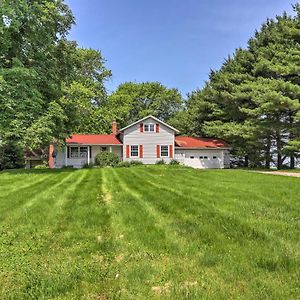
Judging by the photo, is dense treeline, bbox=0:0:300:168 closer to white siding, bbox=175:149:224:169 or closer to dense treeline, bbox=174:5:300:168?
dense treeline, bbox=174:5:300:168

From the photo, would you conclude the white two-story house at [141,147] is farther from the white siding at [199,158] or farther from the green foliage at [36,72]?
the green foliage at [36,72]

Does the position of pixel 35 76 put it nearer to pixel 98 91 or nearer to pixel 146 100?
pixel 98 91

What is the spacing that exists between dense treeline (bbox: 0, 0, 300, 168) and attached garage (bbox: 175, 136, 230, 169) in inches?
55.4

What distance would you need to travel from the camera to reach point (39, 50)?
23.1 m

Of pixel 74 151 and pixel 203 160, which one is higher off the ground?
pixel 74 151

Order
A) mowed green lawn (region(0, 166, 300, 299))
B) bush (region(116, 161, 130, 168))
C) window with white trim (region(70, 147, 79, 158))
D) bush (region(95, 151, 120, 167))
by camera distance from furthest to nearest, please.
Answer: window with white trim (region(70, 147, 79, 158)), bush (region(95, 151, 120, 167)), bush (region(116, 161, 130, 168)), mowed green lawn (region(0, 166, 300, 299))

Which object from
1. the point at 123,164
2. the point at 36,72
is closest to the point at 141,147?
the point at 123,164

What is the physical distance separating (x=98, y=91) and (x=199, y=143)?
1534 centimetres

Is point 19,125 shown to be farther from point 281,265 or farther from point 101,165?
point 281,265

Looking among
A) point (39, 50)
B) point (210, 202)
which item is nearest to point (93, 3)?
point (39, 50)

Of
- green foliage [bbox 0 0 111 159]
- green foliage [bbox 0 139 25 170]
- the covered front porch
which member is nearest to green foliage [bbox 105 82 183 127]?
the covered front porch

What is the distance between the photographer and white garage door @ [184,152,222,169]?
36.3 metres

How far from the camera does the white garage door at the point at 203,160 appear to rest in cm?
3628

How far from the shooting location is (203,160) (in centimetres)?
3650
